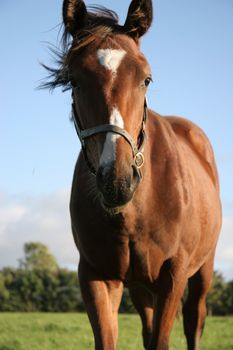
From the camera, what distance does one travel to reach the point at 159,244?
495 cm

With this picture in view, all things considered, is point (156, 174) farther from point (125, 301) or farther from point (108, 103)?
point (125, 301)

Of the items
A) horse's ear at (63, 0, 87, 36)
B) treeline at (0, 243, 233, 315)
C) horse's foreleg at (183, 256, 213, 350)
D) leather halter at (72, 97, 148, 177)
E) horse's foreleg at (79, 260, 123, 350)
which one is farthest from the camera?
treeline at (0, 243, 233, 315)

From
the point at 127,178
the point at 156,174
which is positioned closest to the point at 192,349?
the point at 156,174

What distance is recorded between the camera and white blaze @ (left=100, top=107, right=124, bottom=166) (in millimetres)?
3877

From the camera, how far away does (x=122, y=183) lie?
3848 millimetres

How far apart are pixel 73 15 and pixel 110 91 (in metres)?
0.96

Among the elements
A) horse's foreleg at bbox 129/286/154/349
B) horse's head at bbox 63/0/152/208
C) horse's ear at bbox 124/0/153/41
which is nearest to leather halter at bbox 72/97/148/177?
horse's head at bbox 63/0/152/208

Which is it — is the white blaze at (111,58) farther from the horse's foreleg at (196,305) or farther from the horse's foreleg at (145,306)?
the horse's foreleg at (196,305)

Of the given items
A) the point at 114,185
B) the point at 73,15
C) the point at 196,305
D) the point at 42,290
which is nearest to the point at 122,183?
the point at 114,185

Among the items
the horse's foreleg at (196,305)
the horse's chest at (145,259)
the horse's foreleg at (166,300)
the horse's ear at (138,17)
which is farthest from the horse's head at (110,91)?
the horse's foreleg at (196,305)

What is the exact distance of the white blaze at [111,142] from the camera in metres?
3.88

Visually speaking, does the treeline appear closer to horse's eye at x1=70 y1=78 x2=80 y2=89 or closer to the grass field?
the grass field

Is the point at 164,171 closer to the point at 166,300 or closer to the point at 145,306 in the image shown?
the point at 166,300

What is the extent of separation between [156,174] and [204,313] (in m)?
2.80
